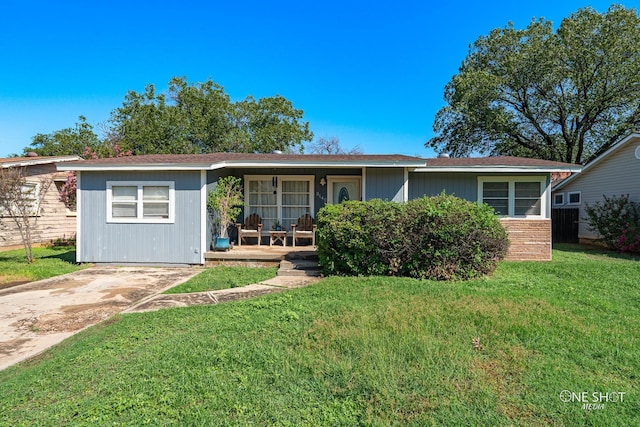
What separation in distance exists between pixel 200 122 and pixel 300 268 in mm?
20861

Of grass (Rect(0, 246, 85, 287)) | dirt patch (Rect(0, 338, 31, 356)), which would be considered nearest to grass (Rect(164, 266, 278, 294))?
A: dirt patch (Rect(0, 338, 31, 356))

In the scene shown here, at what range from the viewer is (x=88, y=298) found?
5.77 meters

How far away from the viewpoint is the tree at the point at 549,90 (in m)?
18.0

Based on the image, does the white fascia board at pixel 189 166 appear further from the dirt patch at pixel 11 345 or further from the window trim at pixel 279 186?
the dirt patch at pixel 11 345

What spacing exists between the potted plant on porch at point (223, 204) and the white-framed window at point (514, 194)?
7.36 m

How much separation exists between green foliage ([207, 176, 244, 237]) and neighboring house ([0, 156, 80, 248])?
7477 millimetres

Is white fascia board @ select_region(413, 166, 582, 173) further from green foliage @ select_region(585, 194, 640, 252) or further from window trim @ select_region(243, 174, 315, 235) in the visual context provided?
green foliage @ select_region(585, 194, 640, 252)

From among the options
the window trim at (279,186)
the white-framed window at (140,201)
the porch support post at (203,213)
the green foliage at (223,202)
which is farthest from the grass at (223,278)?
the window trim at (279,186)

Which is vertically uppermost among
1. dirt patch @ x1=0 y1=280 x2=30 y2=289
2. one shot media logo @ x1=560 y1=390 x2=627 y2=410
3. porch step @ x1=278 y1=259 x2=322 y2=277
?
porch step @ x1=278 y1=259 x2=322 y2=277

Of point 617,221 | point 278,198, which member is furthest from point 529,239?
point 278,198

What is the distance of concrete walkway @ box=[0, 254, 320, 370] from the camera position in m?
4.14

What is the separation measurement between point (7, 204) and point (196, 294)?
7.23m

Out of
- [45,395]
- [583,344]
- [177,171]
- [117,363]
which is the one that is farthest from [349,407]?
[177,171]

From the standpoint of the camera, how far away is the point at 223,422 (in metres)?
2.33
